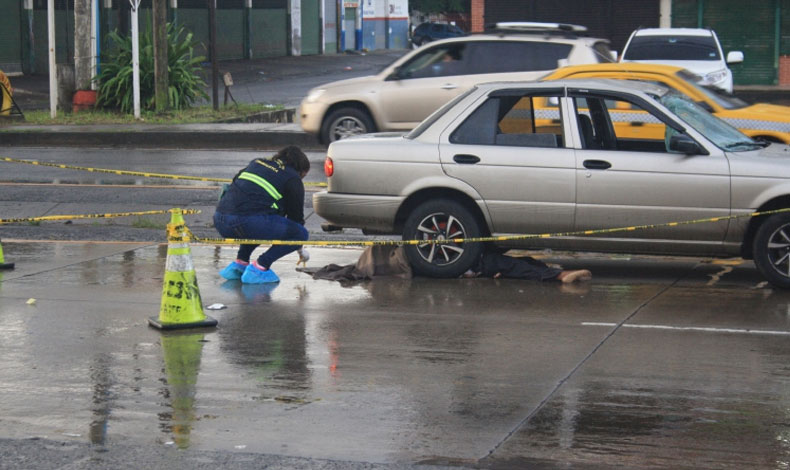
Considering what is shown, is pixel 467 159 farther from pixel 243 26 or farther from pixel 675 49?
pixel 243 26

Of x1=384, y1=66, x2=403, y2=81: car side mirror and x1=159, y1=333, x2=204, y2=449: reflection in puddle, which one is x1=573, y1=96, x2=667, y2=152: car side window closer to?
x1=159, y1=333, x2=204, y2=449: reflection in puddle

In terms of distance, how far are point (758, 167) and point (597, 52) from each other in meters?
7.77

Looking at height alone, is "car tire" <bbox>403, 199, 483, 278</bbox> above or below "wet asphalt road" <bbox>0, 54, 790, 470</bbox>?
above

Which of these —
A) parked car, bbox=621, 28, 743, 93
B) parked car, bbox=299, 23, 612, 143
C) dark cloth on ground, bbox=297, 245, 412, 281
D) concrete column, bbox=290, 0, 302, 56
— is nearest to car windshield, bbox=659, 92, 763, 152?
dark cloth on ground, bbox=297, 245, 412, 281

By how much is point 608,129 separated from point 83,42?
16925 millimetres

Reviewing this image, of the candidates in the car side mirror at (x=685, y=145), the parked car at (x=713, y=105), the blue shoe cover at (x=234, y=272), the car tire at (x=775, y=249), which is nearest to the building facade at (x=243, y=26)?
the parked car at (x=713, y=105)

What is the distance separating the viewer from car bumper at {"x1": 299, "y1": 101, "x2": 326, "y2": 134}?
60.8 ft

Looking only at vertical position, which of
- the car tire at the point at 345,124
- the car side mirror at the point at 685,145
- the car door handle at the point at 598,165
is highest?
the car side mirror at the point at 685,145

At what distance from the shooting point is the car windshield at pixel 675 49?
23.2 meters

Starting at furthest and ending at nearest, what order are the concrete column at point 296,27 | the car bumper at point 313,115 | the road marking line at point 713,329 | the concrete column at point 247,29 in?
the concrete column at point 296,27
the concrete column at point 247,29
the car bumper at point 313,115
the road marking line at point 713,329

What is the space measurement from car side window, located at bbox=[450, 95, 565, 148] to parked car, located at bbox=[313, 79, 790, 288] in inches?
0.4

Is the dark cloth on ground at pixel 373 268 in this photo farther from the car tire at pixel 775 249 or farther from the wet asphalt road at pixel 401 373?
the car tire at pixel 775 249

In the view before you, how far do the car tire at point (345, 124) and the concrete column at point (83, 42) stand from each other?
27.1ft

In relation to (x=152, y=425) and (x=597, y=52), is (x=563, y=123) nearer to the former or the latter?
(x=152, y=425)
